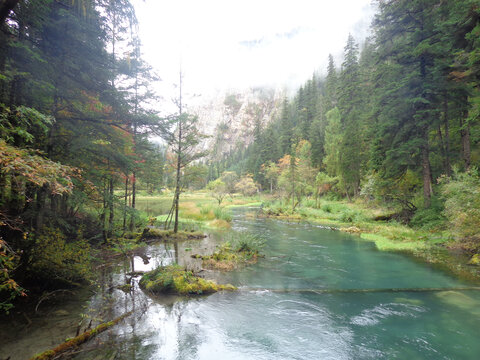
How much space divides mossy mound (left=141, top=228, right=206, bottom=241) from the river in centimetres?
473

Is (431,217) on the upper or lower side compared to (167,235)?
upper

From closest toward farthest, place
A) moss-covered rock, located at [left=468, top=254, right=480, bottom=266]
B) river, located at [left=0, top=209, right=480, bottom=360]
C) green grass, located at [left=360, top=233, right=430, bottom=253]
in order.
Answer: river, located at [left=0, top=209, right=480, bottom=360]
moss-covered rock, located at [left=468, top=254, right=480, bottom=266]
green grass, located at [left=360, top=233, right=430, bottom=253]

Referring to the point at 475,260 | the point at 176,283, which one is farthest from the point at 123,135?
the point at 475,260

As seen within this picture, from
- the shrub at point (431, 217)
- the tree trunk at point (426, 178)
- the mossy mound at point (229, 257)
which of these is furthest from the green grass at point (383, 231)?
the mossy mound at point (229, 257)

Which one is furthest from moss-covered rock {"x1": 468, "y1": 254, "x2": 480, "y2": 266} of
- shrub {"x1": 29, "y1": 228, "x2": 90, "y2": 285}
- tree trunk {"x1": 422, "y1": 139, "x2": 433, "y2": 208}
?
shrub {"x1": 29, "y1": 228, "x2": 90, "y2": 285}

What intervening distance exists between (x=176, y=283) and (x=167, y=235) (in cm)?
822

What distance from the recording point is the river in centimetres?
495

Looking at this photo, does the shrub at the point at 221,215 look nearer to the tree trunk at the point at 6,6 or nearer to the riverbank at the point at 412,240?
the riverbank at the point at 412,240

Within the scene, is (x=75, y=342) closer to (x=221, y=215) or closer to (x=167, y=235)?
(x=167, y=235)

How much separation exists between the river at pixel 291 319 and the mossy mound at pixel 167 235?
473 cm

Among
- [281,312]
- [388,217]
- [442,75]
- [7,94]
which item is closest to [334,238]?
[388,217]

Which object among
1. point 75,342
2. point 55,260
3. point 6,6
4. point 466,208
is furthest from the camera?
point 466,208

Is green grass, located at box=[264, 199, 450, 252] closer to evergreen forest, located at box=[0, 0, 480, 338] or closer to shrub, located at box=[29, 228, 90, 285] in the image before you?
evergreen forest, located at box=[0, 0, 480, 338]

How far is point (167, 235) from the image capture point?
15.4 metres
